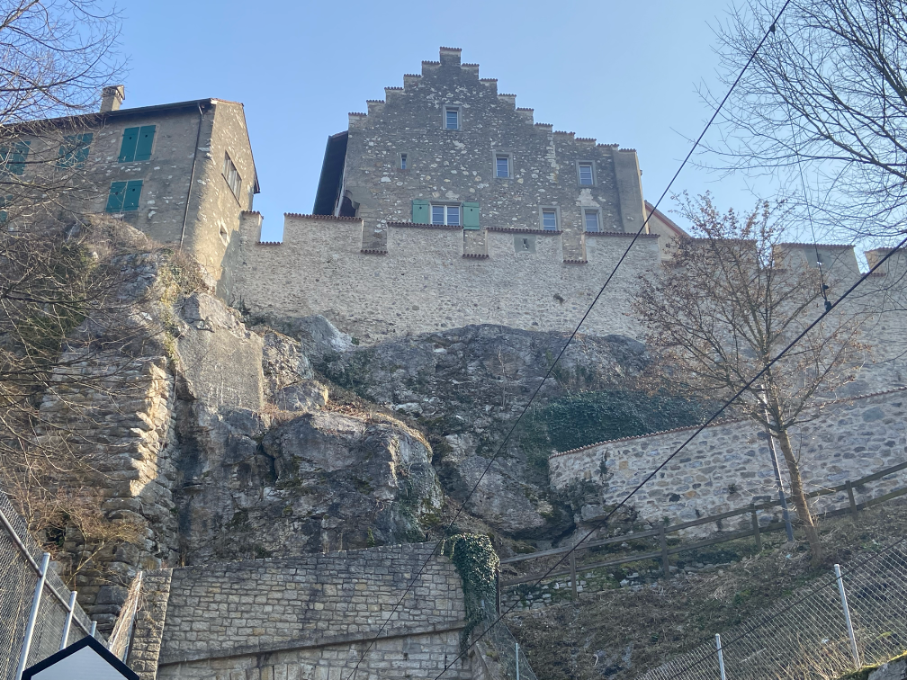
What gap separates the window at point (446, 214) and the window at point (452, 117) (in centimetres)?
355

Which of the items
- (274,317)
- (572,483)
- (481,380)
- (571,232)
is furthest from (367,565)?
(571,232)

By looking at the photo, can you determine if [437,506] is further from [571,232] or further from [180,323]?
[571,232]

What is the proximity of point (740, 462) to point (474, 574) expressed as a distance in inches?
245

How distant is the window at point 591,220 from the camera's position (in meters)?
29.5

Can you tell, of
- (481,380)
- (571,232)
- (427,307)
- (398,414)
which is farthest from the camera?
(571,232)

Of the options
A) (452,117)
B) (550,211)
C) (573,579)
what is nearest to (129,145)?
(452,117)

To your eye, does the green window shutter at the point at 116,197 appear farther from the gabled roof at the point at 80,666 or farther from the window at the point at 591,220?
the gabled roof at the point at 80,666

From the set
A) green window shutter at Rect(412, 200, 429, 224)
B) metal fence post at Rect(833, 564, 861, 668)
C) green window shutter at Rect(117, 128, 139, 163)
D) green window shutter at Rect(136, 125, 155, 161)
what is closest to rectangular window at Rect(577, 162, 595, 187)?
green window shutter at Rect(412, 200, 429, 224)

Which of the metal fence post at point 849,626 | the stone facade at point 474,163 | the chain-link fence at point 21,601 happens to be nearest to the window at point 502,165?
the stone facade at point 474,163

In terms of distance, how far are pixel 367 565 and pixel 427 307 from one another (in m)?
11.6

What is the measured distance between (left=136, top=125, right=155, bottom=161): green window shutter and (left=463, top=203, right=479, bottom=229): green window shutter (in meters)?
10.1

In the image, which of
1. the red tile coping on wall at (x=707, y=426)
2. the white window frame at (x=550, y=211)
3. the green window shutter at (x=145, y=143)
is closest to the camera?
the red tile coping on wall at (x=707, y=426)

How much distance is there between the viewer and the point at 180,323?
58.0 ft

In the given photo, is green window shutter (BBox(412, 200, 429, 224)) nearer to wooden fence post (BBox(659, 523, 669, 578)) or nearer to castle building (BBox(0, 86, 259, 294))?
castle building (BBox(0, 86, 259, 294))
